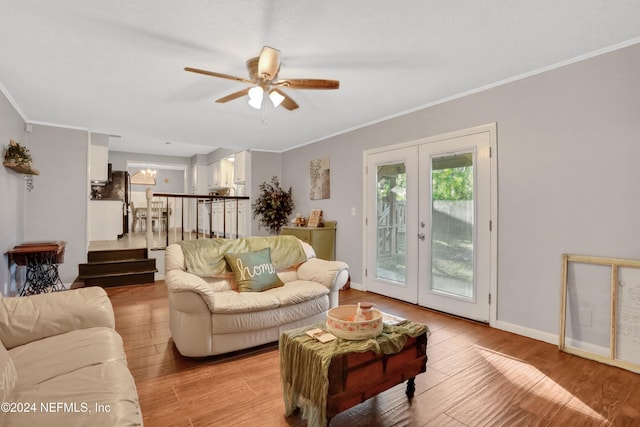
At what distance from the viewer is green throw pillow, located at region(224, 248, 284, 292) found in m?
2.94

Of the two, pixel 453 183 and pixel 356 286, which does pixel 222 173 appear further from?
pixel 453 183

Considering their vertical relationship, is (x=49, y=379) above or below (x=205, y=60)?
below

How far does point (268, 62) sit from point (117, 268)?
14.8 feet

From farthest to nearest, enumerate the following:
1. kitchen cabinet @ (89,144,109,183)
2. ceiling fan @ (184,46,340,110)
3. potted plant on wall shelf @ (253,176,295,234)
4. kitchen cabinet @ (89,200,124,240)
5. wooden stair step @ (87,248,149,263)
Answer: kitchen cabinet @ (89,200,124,240) < potted plant on wall shelf @ (253,176,295,234) < kitchen cabinet @ (89,144,109,183) < wooden stair step @ (87,248,149,263) < ceiling fan @ (184,46,340,110)

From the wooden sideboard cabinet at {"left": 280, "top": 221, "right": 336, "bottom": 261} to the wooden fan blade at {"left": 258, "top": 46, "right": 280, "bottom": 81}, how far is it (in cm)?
303

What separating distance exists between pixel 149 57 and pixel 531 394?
3.82 m

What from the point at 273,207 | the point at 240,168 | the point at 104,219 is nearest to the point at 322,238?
the point at 273,207

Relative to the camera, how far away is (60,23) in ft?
7.23

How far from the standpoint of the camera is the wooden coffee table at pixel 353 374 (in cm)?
159

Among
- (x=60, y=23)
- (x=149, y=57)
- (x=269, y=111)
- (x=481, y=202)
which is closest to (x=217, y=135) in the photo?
(x=269, y=111)

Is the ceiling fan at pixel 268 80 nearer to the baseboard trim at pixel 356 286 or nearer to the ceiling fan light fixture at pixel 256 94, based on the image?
the ceiling fan light fixture at pixel 256 94

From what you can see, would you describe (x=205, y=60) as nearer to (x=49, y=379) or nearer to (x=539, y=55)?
(x=49, y=379)

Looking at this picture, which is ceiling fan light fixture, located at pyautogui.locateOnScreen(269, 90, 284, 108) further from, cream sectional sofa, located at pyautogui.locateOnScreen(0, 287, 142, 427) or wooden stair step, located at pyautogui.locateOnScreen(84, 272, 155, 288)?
wooden stair step, located at pyautogui.locateOnScreen(84, 272, 155, 288)

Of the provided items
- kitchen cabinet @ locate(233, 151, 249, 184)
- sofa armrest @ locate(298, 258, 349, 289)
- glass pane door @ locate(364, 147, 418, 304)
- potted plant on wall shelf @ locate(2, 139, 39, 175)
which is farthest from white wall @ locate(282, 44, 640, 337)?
potted plant on wall shelf @ locate(2, 139, 39, 175)
